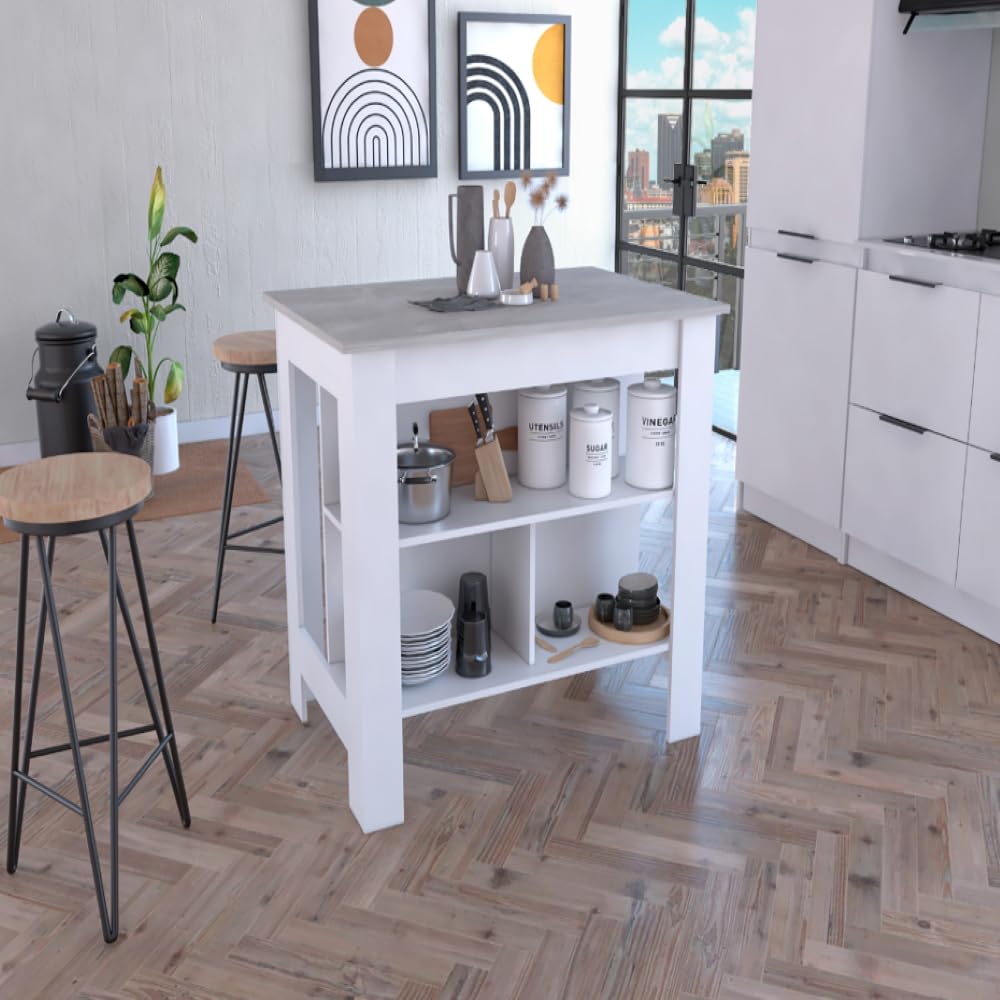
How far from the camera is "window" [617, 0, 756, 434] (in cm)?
550

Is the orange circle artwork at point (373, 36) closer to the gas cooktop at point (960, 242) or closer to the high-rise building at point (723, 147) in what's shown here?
the high-rise building at point (723, 147)

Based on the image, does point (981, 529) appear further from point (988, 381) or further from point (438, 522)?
point (438, 522)

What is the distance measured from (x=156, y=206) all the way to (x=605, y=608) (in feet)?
9.49

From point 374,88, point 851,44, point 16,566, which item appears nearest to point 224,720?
point 16,566

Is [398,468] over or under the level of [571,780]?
over

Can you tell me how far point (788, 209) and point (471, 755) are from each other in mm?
2291

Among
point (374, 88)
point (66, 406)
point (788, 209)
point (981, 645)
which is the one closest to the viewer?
point (981, 645)

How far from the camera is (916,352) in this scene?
12.6 feet

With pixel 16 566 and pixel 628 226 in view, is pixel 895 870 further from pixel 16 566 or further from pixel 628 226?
pixel 628 226

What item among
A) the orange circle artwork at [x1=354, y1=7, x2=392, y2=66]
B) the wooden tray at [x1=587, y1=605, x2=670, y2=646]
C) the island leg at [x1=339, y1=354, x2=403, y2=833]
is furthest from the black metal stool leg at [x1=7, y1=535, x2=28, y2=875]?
the orange circle artwork at [x1=354, y1=7, x2=392, y2=66]

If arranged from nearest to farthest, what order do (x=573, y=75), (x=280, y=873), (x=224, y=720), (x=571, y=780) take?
1. (x=280, y=873)
2. (x=571, y=780)
3. (x=224, y=720)
4. (x=573, y=75)

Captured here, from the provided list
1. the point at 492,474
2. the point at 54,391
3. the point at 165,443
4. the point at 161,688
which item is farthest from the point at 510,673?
the point at 54,391

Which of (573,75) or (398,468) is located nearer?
(398,468)

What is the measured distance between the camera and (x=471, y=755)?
318 centimetres
